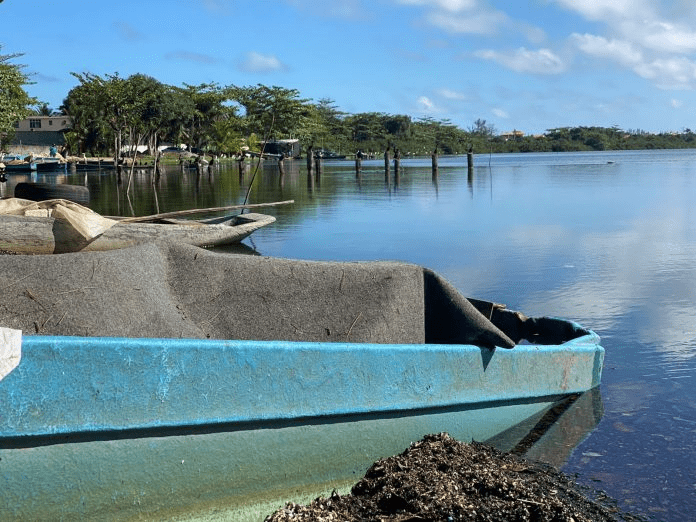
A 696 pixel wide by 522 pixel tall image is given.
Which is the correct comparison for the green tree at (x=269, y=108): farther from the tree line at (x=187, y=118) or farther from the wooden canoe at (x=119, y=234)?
the wooden canoe at (x=119, y=234)

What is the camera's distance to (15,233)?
41.8 ft

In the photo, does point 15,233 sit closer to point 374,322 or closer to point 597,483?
point 374,322

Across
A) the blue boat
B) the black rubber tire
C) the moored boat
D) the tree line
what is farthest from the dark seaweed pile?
the tree line

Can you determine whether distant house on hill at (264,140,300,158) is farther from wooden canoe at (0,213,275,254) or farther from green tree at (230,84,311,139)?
wooden canoe at (0,213,275,254)

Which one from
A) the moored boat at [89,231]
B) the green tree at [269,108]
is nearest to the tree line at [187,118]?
the green tree at [269,108]

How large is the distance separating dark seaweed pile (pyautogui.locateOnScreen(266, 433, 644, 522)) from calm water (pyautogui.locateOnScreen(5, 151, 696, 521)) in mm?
673

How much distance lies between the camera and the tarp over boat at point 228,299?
14.3ft

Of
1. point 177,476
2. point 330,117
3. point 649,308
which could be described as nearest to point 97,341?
point 177,476

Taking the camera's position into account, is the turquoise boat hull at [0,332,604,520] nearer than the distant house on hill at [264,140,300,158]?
Yes

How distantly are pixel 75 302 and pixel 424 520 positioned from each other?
2.01 meters

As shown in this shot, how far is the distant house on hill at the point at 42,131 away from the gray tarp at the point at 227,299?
93.2 meters

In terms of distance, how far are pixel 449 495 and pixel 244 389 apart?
3.87 feet

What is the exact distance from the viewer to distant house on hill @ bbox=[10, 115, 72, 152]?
97.1m

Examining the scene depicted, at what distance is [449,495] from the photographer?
448 cm
